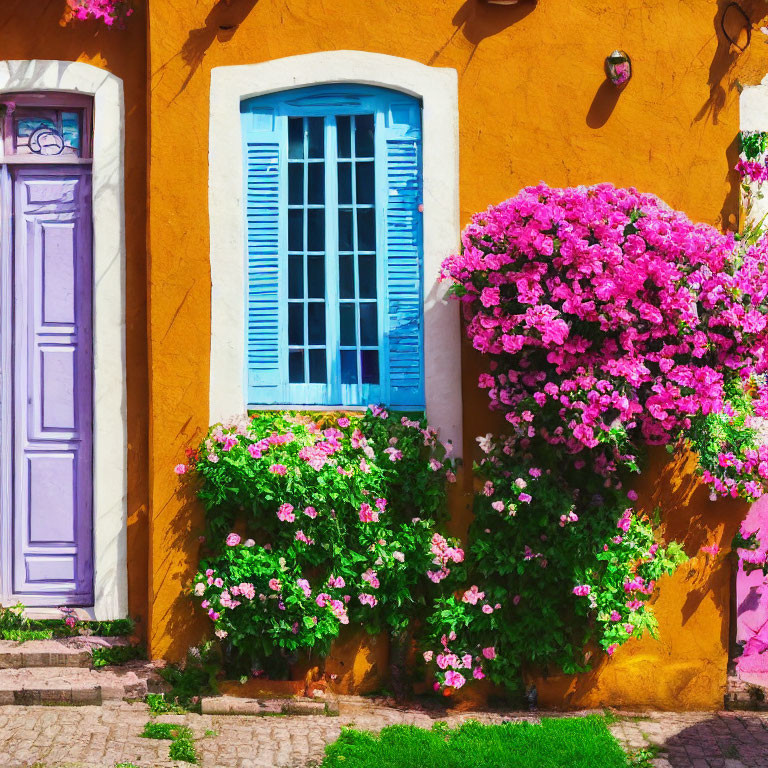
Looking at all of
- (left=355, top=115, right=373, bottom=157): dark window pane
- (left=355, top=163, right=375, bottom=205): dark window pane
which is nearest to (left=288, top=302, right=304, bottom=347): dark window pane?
(left=355, top=163, right=375, bottom=205): dark window pane

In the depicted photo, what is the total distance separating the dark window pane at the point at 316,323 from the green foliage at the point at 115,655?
2091mm

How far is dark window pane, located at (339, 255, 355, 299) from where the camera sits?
6109mm

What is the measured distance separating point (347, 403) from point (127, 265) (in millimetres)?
1562

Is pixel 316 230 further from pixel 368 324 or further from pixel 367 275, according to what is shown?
pixel 368 324

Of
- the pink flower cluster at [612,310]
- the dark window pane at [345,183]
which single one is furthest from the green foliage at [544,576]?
the dark window pane at [345,183]

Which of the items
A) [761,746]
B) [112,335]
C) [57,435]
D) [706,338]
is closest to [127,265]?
[112,335]

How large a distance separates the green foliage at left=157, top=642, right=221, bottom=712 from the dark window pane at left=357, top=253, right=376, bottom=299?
2.23 meters

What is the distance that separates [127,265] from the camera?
613 centimetres

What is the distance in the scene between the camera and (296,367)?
6.09 metres

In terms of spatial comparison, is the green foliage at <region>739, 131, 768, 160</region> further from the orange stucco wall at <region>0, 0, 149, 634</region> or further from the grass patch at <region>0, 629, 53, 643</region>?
the grass patch at <region>0, 629, 53, 643</region>

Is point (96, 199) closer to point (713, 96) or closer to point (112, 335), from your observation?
point (112, 335)

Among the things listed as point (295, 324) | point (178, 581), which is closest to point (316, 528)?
point (178, 581)

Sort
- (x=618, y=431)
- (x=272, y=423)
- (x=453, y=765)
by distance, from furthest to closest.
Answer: (x=272, y=423) → (x=618, y=431) → (x=453, y=765)

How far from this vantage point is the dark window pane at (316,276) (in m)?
6.12
